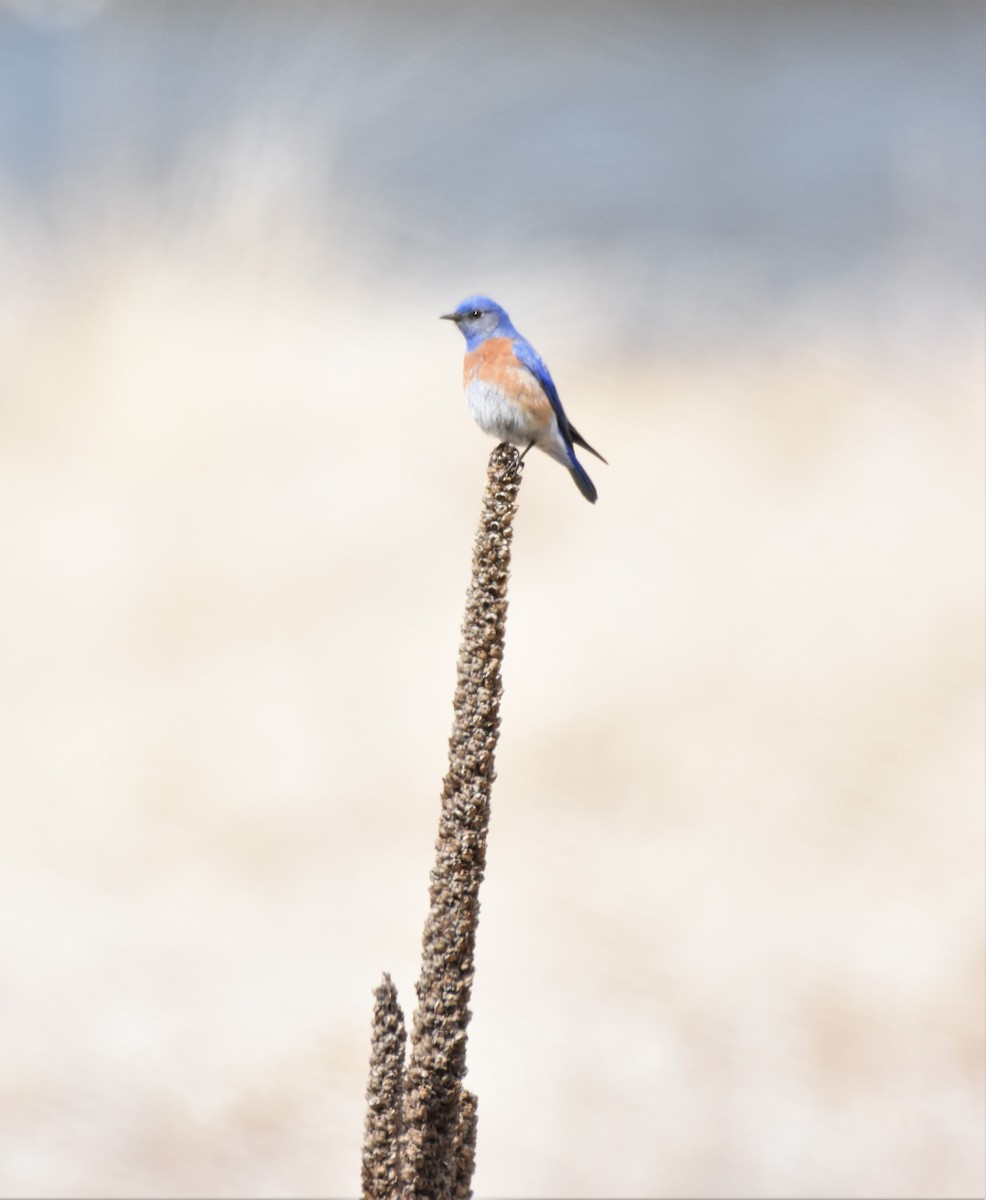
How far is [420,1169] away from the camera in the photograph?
51.9 inches

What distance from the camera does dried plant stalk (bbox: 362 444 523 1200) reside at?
1.26 metres

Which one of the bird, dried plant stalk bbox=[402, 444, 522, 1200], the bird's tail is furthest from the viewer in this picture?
the bird's tail

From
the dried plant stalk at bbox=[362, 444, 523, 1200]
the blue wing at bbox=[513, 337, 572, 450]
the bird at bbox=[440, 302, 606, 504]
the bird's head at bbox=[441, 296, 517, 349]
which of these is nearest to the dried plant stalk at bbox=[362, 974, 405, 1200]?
the dried plant stalk at bbox=[362, 444, 523, 1200]

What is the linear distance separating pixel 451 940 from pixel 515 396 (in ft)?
3.75

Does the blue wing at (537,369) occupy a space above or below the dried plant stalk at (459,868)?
above

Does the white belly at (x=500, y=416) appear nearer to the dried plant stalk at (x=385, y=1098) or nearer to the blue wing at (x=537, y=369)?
the blue wing at (x=537, y=369)

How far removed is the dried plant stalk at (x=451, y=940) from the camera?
1258 millimetres

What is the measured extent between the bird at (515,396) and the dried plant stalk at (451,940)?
840mm

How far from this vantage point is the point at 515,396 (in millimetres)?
2143

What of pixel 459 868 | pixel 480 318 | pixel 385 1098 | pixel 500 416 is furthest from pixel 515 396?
pixel 385 1098

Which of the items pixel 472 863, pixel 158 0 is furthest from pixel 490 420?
pixel 158 0

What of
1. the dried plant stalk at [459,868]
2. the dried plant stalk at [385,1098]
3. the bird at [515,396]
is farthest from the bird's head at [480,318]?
the dried plant stalk at [385,1098]

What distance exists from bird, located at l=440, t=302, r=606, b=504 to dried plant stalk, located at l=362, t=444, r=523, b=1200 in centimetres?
84

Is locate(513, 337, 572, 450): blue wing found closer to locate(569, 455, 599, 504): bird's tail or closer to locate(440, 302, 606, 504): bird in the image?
locate(440, 302, 606, 504): bird
